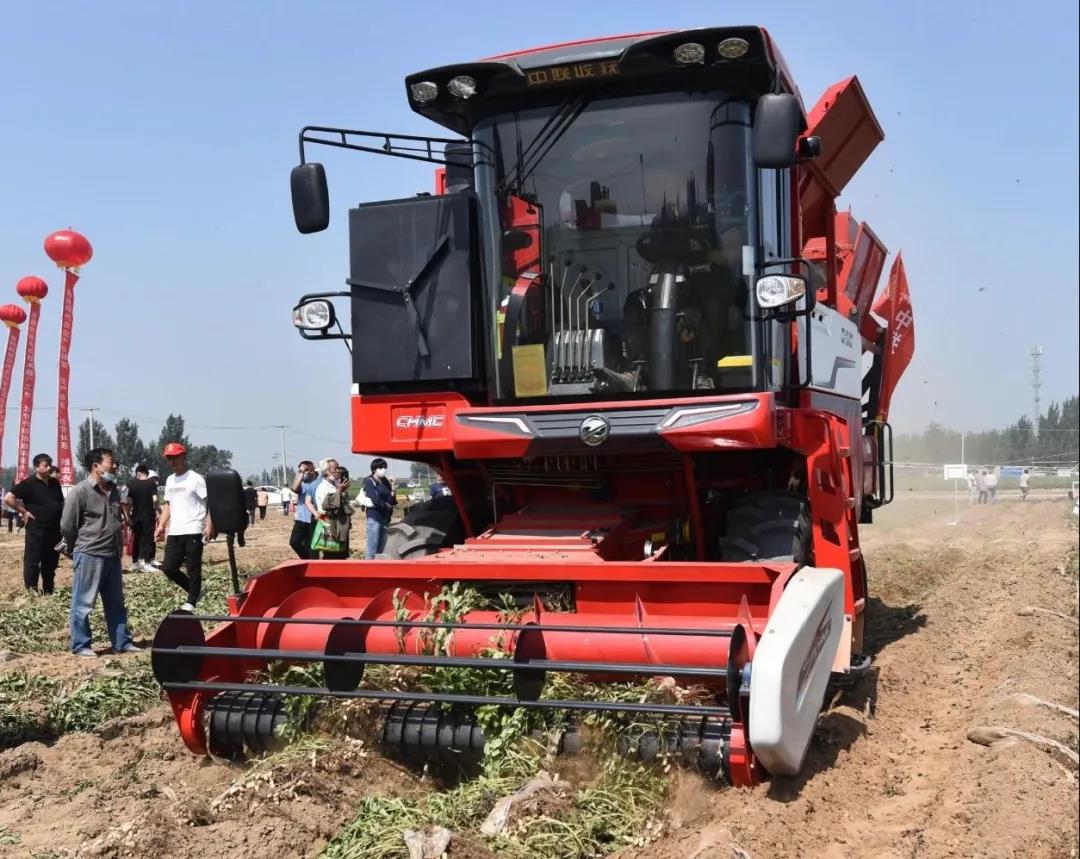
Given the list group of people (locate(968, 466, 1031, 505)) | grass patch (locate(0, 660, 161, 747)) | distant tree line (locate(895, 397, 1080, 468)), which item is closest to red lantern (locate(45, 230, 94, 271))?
grass patch (locate(0, 660, 161, 747))

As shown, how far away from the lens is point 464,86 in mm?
6133

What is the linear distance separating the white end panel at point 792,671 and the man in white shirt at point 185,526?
6.82 m

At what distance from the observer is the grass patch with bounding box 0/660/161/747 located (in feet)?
21.2

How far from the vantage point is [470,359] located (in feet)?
20.8

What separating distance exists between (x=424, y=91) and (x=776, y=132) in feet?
6.69

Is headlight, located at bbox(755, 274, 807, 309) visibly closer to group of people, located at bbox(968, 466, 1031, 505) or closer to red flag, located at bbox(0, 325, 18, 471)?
red flag, located at bbox(0, 325, 18, 471)

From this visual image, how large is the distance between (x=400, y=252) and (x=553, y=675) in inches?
104

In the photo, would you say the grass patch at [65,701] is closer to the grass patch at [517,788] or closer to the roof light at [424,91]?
the grass patch at [517,788]

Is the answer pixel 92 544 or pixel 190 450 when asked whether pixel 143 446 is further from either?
pixel 92 544

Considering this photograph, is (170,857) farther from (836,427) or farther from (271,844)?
(836,427)

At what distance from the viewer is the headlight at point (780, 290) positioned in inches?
224

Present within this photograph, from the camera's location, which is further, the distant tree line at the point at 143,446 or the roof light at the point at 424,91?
the distant tree line at the point at 143,446

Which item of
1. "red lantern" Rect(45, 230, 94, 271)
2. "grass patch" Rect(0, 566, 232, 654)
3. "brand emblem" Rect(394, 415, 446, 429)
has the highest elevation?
"red lantern" Rect(45, 230, 94, 271)

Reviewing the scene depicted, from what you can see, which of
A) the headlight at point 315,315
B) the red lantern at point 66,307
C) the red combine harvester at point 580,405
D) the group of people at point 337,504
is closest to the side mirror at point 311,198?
the red combine harvester at point 580,405
